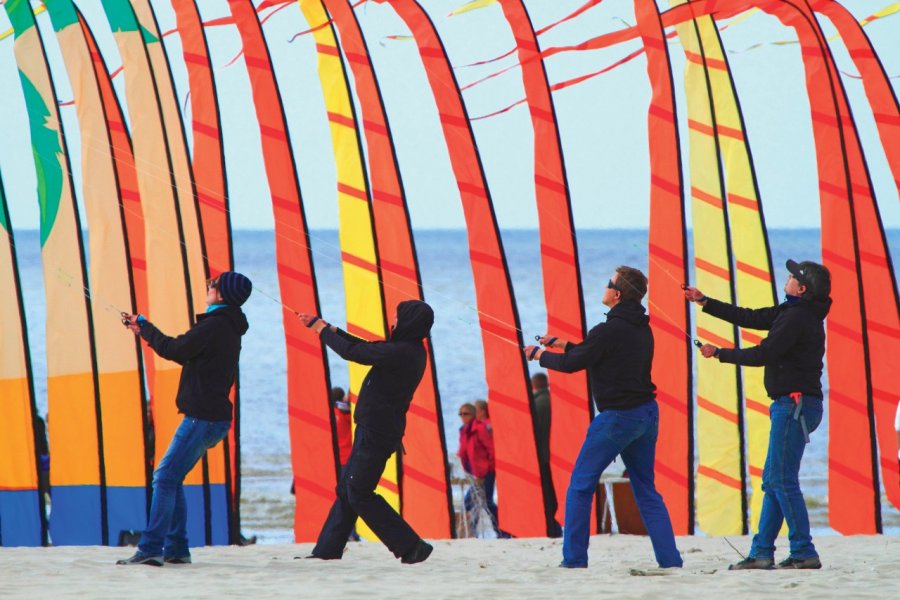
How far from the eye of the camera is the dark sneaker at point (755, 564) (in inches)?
228

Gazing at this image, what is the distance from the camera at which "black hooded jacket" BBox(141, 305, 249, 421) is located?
19.1 ft

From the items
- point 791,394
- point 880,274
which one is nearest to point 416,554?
point 791,394

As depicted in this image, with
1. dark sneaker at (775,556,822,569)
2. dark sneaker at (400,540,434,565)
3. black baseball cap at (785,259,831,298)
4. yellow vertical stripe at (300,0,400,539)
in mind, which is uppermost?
yellow vertical stripe at (300,0,400,539)

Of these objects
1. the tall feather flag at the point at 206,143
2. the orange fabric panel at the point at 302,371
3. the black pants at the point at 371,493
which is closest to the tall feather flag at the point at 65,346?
the tall feather flag at the point at 206,143

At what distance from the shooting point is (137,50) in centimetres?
777

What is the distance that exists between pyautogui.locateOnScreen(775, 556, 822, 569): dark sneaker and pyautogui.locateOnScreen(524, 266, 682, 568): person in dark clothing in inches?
18.0

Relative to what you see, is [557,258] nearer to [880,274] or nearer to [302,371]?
[302,371]

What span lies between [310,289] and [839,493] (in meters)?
3.59

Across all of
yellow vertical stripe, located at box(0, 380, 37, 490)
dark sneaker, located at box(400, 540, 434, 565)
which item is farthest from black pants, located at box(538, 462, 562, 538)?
yellow vertical stripe, located at box(0, 380, 37, 490)

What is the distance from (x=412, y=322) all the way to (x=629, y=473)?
1.16 metres

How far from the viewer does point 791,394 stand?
5758 mm

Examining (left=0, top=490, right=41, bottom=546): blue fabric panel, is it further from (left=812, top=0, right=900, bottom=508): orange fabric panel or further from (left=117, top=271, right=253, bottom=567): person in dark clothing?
(left=812, top=0, right=900, bottom=508): orange fabric panel

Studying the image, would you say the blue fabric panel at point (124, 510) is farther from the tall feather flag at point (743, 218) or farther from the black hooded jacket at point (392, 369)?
the tall feather flag at point (743, 218)

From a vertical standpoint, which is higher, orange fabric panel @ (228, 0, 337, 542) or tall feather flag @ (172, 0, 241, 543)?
tall feather flag @ (172, 0, 241, 543)
